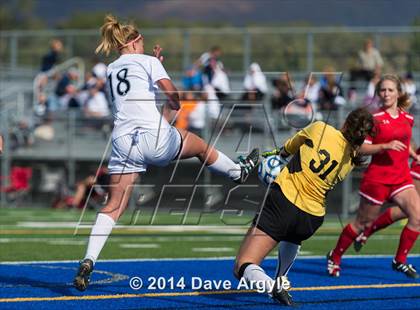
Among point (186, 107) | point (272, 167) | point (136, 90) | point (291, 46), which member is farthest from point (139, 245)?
point (291, 46)

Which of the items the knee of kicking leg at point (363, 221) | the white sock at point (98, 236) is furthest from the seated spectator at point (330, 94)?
the white sock at point (98, 236)

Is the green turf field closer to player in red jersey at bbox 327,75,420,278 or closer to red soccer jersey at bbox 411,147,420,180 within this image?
red soccer jersey at bbox 411,147,420,180

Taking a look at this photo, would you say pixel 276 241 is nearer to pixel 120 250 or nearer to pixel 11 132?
pixel 120 250

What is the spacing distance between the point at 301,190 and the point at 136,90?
1566 mm

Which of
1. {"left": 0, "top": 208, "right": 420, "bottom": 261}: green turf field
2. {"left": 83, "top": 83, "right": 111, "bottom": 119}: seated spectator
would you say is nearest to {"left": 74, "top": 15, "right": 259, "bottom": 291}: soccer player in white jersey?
{"left": 0, "top": 208, "right": 420, "bottom": 261}: green turf field

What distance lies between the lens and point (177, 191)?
21156 millimetres

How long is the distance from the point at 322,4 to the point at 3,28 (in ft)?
49.2

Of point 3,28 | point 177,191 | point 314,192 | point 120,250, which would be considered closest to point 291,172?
point 314,192

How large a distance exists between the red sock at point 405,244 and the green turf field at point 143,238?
2.35 m

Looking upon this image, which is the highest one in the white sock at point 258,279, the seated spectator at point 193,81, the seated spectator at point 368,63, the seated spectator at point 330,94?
the seated spectator at point 368,63

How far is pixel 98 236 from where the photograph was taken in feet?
24.1

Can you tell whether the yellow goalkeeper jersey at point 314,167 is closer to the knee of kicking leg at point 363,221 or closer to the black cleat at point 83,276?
the black cleat at point 83,276

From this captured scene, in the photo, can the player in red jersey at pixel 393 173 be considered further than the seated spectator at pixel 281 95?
No

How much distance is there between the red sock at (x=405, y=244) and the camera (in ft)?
30.1
